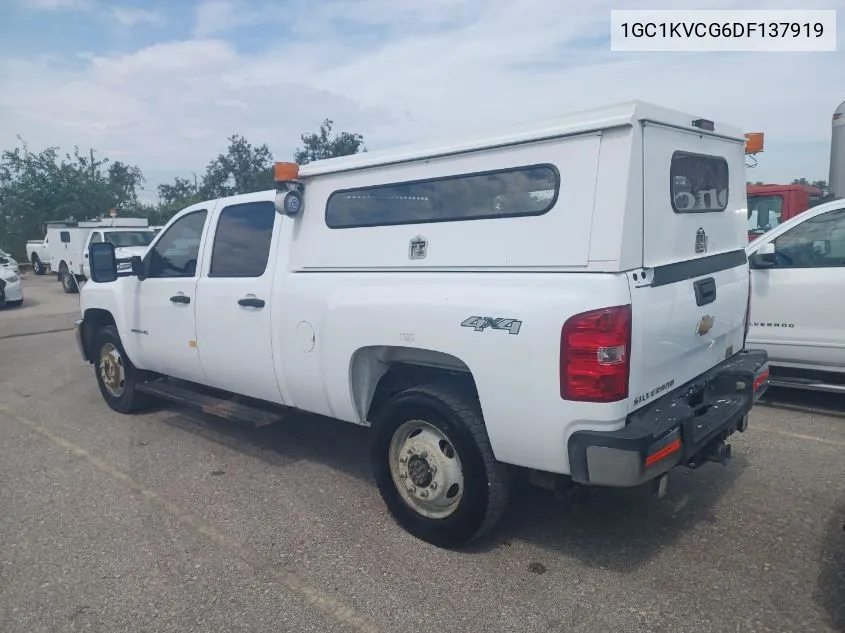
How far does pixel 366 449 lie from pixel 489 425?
2198 mm

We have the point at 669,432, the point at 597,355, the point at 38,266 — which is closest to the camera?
the point at 597,355

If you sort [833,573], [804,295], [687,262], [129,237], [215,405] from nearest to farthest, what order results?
[833,573], [687,262], [215,405], [804,295], [129,237]

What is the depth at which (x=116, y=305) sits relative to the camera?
6.00 metres

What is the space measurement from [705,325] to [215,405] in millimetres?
3425

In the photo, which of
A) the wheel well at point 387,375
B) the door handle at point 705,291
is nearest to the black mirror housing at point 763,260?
the door handle at point 705,291

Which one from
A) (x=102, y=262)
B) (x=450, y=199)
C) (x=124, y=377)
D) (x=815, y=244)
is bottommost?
(x=124, y=377)

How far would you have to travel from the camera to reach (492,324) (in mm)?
3162

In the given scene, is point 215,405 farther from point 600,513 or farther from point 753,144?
point 753,144

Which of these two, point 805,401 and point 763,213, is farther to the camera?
point 763,213

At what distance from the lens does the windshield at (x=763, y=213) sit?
8.86m

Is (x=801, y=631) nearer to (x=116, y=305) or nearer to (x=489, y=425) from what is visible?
(x=489, y=425)

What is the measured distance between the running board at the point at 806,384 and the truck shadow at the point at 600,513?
126 cm

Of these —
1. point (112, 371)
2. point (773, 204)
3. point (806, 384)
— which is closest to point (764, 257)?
point (806, 384)

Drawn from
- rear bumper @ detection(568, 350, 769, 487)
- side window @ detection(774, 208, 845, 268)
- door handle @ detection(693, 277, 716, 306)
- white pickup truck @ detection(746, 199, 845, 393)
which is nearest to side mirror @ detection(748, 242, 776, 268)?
white pickup truck @ detection(746, 199, 845, 393)
